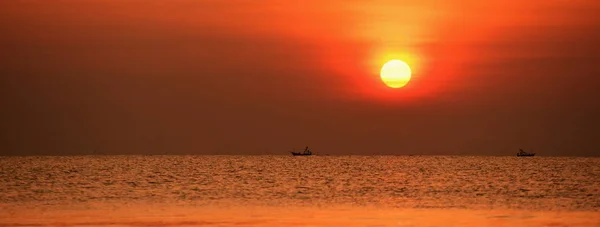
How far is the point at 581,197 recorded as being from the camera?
88.1m

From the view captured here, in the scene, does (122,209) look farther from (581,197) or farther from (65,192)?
(581,197)

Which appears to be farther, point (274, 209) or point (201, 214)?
point (274, 209)

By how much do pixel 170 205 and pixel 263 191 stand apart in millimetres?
25230

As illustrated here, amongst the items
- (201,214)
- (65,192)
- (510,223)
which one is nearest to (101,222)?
(201,214)

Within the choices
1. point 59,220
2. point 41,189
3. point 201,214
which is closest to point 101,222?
point 59,220

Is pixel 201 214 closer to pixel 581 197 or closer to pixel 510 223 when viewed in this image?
pixel 510 223

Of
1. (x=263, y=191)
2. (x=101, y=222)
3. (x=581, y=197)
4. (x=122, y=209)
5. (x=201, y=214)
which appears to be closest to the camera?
(x=101, y=222)

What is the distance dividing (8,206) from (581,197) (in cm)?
5171

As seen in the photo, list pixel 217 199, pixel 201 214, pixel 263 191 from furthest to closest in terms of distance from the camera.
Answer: pixel 263 191 < pixel 217 199 < pixel 201 214

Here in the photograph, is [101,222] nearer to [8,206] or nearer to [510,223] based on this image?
[8,206]

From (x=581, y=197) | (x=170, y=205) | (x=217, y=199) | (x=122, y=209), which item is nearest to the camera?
(x=122, y=209)

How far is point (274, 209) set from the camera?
223 feet

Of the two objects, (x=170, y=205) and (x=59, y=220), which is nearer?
(x=59, y=220)

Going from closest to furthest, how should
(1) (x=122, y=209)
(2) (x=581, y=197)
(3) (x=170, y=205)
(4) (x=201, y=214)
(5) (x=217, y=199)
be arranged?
(4) (x=201, y=214), (1) (x=122, y=209), (3) (x=170, y=205), (5) (x=217, y=199), (2) (x=581, y=197)
